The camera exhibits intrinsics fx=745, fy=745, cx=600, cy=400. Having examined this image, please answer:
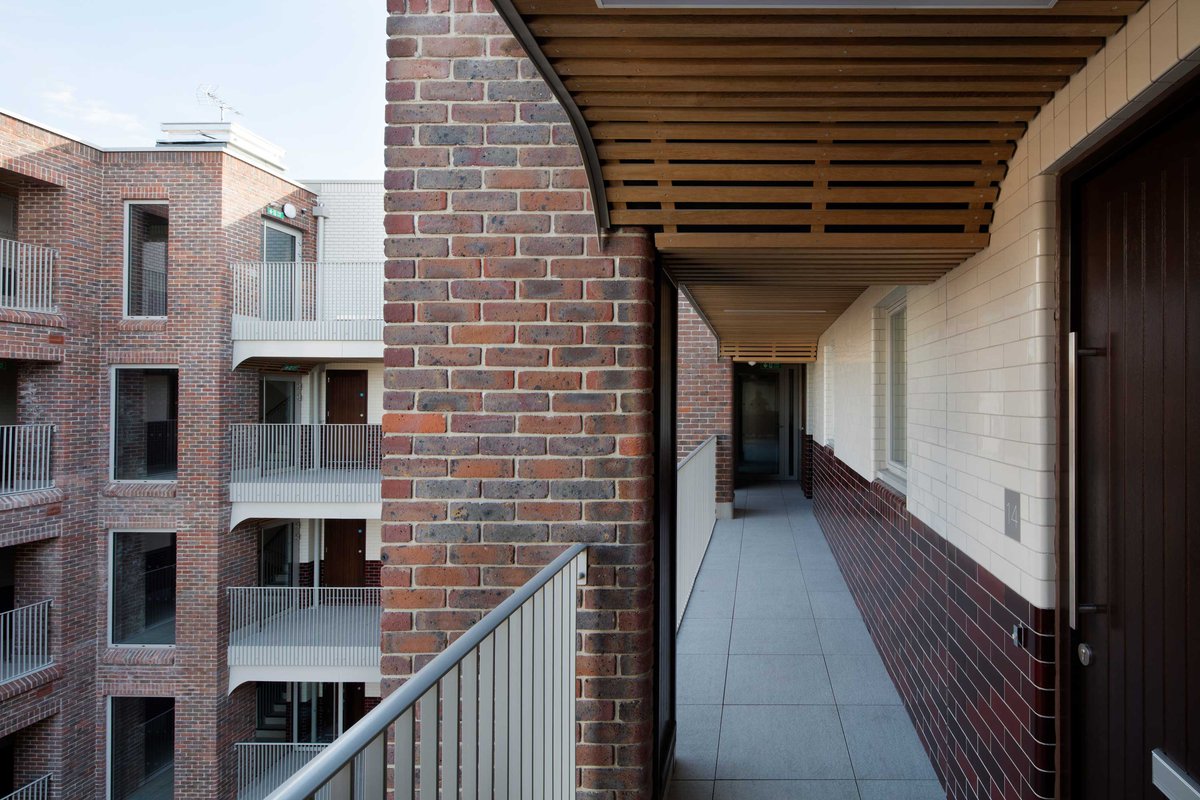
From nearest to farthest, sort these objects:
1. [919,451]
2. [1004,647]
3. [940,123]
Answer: [940,123] < [1004,647] < [919,451]

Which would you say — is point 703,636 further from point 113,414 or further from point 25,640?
point 113,414

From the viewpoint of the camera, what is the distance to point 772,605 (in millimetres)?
5598

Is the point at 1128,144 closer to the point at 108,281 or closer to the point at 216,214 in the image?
the point at 216,214

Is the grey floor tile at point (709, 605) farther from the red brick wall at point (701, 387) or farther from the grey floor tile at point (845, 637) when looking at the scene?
the red brick wall at point (701, 387)

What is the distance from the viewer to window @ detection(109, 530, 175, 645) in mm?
13516

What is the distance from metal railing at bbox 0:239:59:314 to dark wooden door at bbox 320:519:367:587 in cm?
626

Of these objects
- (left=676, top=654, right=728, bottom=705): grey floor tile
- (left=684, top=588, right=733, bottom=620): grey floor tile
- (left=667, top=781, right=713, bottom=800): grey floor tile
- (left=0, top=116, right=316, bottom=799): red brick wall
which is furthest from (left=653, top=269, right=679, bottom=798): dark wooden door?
(left=0, top=116, right=316, bottom=799): red brick wall

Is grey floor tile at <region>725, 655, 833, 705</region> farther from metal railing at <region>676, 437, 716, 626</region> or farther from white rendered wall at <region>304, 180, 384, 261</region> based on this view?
white rendered wall at <region>304, 180, 384, 261</region>

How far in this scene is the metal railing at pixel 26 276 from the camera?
11.7 metres

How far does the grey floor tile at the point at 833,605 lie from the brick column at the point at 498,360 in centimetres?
329

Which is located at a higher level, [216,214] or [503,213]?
[216,214]

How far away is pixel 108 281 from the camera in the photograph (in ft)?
43.7

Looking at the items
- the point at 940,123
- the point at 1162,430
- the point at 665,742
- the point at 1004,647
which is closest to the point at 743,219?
the point at 940,123

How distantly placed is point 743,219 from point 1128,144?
1.05 metres
